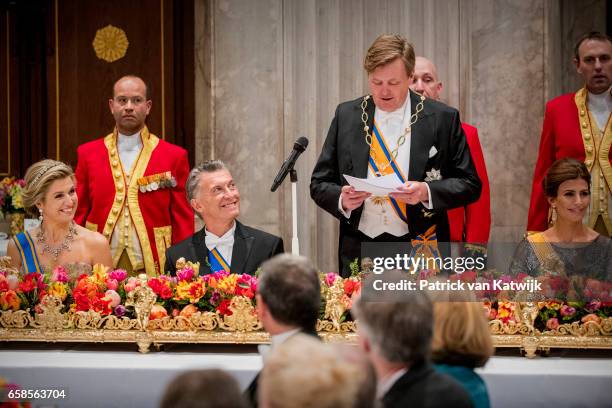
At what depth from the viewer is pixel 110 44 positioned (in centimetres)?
705

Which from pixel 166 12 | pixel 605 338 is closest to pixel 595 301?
pixel 605 338

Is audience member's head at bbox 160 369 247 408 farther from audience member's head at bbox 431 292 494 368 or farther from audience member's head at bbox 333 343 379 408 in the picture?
audience member's head at bbox 431 292 494 368

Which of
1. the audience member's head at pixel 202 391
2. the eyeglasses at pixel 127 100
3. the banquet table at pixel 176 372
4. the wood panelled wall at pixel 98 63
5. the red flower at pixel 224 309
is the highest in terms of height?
the wood panelled wall at pixel 98 63

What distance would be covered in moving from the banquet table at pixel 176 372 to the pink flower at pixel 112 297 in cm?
18

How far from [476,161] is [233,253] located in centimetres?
178

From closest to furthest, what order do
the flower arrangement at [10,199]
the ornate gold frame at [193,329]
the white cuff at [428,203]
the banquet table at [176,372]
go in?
the banquet table at [176,372] → the ornate gold frame at [193,329] → the white cuff at [428,203] → the flower arrangement at [10,199]

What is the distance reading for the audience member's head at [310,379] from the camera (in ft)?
5.84

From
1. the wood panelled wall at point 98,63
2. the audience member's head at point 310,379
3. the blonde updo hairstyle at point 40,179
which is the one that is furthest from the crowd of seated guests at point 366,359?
the wood panelled wall at point 98,63

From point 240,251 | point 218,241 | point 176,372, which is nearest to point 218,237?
point 218,241

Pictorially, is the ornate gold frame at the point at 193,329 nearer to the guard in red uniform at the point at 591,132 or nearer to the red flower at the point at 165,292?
the red flower at the point at 165,292

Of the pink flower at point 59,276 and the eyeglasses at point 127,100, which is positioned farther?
the eyeglasses at point 127,100

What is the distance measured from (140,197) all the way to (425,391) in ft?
12.0

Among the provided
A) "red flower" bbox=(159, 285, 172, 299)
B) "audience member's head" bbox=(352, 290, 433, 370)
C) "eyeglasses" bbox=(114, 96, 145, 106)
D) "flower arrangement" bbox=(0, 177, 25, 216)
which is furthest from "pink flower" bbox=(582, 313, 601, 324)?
"flower arrangement" bbox=(0, 177, 25, 216)

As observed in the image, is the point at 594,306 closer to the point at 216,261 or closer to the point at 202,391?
the point at 216,261
